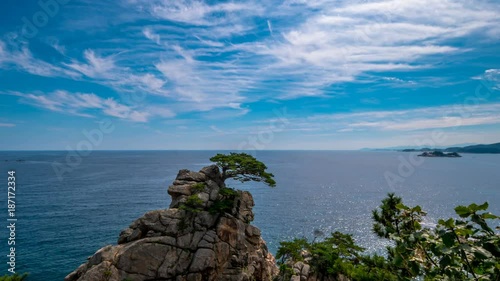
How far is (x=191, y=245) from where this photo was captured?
30.8 metres

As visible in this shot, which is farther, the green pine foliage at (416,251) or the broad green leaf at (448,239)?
the green pine foliage at (416,251)

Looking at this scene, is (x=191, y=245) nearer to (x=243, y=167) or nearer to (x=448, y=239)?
(x=243, y=167)

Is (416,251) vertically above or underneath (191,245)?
above

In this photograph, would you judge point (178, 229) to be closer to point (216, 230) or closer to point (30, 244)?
point (216, 230)

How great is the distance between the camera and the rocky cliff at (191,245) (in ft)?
93.2

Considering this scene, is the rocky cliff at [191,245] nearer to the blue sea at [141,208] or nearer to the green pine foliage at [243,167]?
the green pine foliage at [243,167]

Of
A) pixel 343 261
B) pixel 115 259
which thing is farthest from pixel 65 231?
pixel 343 261

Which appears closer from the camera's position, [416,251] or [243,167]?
[416,251]

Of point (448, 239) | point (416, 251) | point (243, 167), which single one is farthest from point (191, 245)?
point (448, 239)

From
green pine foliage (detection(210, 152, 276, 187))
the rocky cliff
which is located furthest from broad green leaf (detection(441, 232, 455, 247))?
green pine foliage (detection(210, 152, 276, 187))

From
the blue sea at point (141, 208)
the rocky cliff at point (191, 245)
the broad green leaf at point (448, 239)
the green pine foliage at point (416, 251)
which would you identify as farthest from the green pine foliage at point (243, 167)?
the broad green leaf at point (448, 239)

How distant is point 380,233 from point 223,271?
17.4m

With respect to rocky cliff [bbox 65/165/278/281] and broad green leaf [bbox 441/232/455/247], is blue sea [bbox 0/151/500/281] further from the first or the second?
broad green leaf [bbox 441/232/455/247]

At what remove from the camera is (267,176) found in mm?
36844
